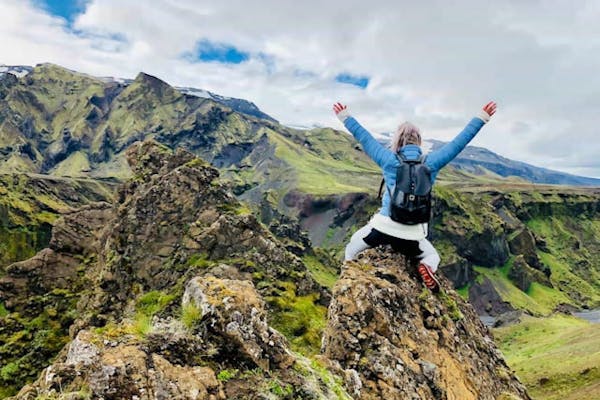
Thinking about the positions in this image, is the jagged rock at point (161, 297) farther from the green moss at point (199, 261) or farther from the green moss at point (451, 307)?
the green moss at point (451, 307)

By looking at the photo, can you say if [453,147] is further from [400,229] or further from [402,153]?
[400,229]

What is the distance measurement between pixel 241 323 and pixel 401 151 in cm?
604

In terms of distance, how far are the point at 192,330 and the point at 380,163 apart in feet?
20.7

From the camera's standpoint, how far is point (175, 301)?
31.5m

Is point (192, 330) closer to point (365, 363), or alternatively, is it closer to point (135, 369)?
point (135, 369)

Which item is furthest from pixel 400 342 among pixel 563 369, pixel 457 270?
pixel 457 270

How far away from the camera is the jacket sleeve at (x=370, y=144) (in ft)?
43.2

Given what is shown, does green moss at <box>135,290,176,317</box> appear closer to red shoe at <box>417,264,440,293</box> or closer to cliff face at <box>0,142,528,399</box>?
cliff face at <box>0,142,528,399</box>

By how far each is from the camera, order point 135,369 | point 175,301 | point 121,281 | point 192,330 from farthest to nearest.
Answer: point 121,281
point 175,301
point 192,330
point 135,369

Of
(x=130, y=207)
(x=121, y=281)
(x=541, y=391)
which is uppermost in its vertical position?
(x=130, y=207)


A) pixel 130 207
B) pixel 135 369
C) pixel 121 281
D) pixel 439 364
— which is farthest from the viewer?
pixel 130 207

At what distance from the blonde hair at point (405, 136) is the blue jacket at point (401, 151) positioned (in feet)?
0.64

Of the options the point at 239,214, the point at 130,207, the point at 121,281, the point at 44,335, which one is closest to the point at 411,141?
the point at 239,214

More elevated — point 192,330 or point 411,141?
point 411,141
